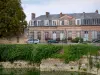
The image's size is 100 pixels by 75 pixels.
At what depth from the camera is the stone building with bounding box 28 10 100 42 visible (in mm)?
68875

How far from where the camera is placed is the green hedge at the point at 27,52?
43.3 meters

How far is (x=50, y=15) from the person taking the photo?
243ft

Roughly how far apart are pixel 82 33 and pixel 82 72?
29946 millimetres

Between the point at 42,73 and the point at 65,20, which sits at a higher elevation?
the point at 65,20

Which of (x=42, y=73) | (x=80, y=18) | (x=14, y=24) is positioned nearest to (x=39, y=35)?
(x=80, y=18)

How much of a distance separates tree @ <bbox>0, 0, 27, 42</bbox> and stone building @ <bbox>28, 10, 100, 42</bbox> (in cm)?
1689

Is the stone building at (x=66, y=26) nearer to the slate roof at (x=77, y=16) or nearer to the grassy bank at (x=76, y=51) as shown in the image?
the slate roof at (x=77, y=16)

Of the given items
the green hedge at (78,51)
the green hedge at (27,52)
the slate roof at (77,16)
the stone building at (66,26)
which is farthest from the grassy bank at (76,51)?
the slate roof at (77,16)

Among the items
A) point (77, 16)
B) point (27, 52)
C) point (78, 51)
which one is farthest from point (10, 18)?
point (77, 16)

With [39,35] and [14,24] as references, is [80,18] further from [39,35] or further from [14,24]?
[14,24]

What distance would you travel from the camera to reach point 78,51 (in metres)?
41.7

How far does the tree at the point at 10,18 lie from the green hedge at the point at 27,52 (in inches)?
159

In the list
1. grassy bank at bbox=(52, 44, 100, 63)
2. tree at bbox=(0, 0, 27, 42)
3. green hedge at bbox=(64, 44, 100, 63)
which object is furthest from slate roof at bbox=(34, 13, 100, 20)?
green hedge at bbox=(64, 44, 100, 63)

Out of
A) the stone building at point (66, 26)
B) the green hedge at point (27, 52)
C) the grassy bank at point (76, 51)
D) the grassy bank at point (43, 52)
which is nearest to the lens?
the grassy bank at point (76, 51)
